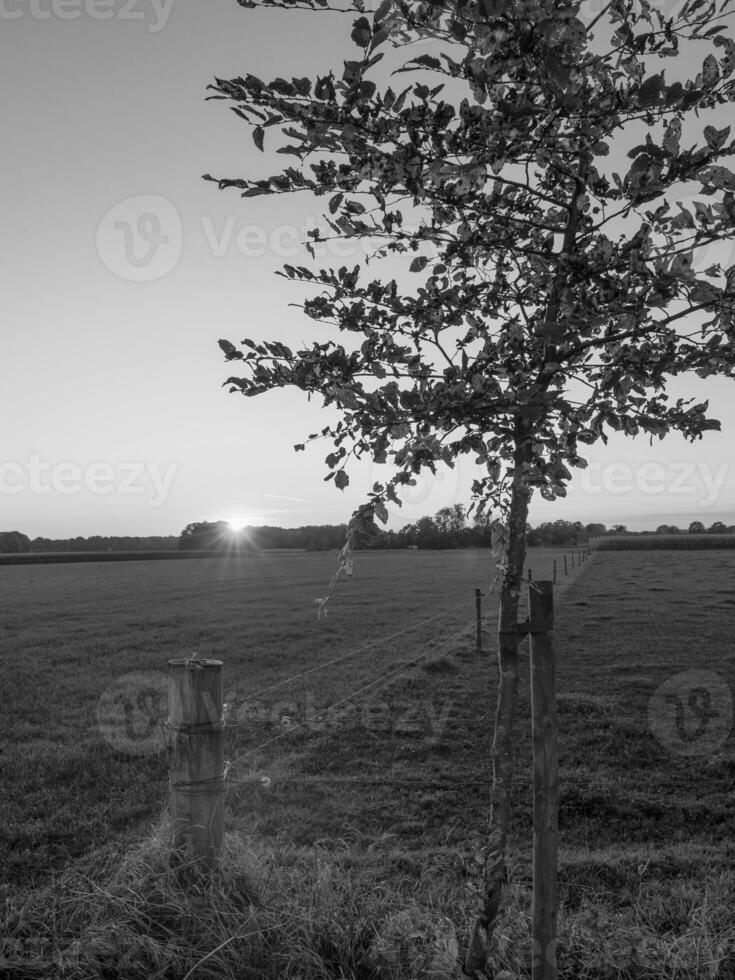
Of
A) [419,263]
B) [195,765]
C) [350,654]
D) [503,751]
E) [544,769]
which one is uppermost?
[419,263]

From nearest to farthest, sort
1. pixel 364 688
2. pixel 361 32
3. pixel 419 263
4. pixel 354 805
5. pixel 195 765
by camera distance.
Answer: pixel 361 32, pixel 419 263, pixel 195 765, pixel 354 805, pixel 364 688

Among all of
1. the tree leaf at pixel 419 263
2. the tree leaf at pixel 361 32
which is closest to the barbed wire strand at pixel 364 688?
the tree leaf at pixel 419 263

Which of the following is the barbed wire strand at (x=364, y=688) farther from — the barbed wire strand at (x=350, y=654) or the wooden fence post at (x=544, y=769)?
the wooden fence post at (x=544, y=769)

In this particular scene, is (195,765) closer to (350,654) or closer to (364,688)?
(364,688)

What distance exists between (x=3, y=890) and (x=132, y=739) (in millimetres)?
5206

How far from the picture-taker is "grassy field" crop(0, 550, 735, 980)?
3.92m

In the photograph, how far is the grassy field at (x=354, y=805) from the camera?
3.92 meters

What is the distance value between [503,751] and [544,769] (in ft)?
1.55

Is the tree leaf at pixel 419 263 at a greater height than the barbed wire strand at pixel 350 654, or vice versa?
the tree leaf at pixel 419 263

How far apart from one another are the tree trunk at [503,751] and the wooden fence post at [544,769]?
0.20 meters

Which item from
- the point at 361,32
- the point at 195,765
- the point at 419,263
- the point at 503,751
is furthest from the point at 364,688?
the point at 361,32

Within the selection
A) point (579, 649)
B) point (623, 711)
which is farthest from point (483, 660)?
point (623, 711)

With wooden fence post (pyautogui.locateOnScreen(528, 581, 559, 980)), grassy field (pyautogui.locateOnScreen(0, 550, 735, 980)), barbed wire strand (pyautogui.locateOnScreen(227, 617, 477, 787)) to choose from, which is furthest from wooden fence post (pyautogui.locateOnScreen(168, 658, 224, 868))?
barbed wire strand (pyautogui.locateOnScreen(227, 617, 477, 787))

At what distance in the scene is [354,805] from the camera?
7930 mm
